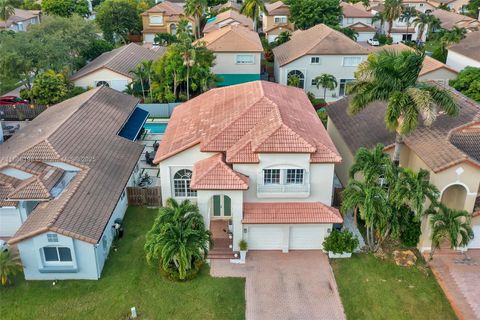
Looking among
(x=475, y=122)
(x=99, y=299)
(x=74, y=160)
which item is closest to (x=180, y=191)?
(x=74, y=160)

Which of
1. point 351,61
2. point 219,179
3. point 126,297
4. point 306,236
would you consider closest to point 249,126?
point 219,179

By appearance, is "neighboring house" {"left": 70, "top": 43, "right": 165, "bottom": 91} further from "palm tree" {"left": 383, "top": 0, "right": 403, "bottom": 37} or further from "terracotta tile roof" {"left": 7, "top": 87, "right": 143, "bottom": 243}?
"palm tree" {"left": 383, "top": 0, "right": 403, "bottom": 37}

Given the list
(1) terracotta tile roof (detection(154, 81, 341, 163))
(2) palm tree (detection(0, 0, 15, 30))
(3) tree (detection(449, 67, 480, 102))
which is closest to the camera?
(1) terracotta tile roof (detection(154, 81, 341, 163))

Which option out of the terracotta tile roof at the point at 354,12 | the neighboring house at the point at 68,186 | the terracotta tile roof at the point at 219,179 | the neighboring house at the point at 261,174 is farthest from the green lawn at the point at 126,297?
the terracotta tile roof at the point at 354,12

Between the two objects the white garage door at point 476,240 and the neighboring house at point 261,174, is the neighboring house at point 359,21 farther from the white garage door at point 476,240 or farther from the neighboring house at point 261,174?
the white garage door at point 476,240

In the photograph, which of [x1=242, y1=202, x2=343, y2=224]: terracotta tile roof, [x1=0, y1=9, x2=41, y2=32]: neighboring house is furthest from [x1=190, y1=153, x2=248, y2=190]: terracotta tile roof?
[x1=0, y1=9, x2=41, y2=32]: neighboring house

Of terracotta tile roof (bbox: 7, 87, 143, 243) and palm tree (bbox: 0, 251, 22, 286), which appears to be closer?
A: palm tree (bbox: 0, 251, 22, 286)

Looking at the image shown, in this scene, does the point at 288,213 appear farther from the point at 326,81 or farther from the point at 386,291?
the point at 326,81

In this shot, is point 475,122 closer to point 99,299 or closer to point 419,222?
point 419,222
